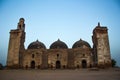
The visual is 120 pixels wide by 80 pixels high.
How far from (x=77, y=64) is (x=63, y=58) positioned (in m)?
2.70

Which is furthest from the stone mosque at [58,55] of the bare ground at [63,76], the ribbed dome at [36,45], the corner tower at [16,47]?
the bare ground at [63,76]

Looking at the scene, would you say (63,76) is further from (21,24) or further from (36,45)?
(21,24)

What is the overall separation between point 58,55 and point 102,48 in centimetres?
777

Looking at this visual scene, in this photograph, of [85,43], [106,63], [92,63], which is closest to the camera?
[106,63]

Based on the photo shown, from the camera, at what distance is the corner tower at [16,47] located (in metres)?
26.7

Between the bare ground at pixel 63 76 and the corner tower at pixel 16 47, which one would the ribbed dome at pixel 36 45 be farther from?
the bare ground at pixel 63 76

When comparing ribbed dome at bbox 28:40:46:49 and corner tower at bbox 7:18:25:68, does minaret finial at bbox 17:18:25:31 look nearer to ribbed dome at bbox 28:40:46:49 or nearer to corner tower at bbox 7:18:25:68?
corner tower at bbox 7:18:25:68

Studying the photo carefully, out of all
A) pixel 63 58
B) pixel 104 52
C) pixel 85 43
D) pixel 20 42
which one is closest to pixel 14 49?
pixel 20 42

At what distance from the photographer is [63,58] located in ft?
87.9

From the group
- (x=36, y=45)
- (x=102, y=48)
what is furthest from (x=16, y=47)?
(x=102, y=48)

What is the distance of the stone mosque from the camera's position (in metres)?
25.5

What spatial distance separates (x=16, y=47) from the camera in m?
27.5

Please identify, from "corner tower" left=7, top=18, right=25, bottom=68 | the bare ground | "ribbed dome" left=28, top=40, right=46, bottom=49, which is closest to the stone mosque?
"corner tower" left=7, top=18, right=25, bottom=68

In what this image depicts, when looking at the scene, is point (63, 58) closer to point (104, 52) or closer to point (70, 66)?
point (70, 66)
